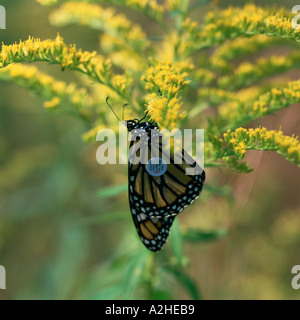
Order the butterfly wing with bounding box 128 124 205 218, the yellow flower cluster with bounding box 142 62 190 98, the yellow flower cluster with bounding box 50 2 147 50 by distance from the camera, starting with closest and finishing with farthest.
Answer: the yellow flower cluster with bounding box 142 62 190 98 < the butterfly wing with bounding box 128 124 205 218 < the yellow flower cluster with bounding box 50 2 147 50

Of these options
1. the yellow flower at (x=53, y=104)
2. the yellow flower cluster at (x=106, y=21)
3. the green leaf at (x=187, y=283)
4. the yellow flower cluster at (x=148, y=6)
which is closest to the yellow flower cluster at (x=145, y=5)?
the yellow flower cluster at (x=148, y=6)

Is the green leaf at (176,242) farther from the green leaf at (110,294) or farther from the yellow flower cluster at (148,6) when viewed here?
the yellow flower cluster at (148,6)

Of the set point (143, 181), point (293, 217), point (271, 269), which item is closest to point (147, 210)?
point (143, 181)

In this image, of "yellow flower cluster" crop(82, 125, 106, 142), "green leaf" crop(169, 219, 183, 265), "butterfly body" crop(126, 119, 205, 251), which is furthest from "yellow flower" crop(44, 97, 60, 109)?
"green leaf" crop(169, 219, 183, 265)

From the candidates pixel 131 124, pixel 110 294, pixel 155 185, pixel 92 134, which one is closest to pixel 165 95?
pixel 131 124

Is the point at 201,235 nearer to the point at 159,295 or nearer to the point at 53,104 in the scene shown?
the point at 159,295

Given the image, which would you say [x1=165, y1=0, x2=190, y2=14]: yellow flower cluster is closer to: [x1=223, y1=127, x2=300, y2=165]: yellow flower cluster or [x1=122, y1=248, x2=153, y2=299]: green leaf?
[x1=223, y1=127, x2=300, y2=165]: yellow flower cluster
